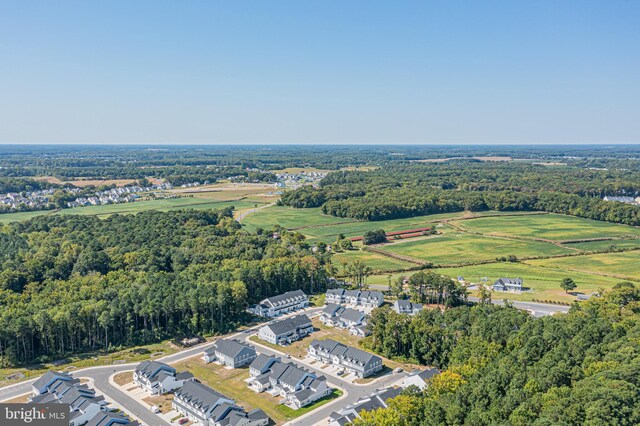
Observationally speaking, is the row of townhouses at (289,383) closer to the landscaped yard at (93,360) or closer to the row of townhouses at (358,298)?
the landscaped yard at (93,360)

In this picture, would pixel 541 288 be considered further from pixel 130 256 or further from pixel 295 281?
pixel 130 256

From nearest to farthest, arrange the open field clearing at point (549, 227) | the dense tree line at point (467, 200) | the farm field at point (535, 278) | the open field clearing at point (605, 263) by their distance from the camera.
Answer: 1. the farm field at point (535, 278)
2. the open field clearing at point (605, 263)
3. the open field clearing at point (549, 227)
4. the dense tree line at point (467, 200)

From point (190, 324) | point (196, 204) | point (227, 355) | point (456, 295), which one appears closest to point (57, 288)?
point (190, 324)

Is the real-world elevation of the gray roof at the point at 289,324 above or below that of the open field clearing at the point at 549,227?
below

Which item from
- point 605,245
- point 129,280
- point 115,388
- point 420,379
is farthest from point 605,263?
point 115,388

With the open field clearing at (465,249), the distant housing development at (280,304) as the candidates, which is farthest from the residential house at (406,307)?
the open field clearing at (465,249)

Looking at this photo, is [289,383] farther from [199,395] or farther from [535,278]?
[535,278]

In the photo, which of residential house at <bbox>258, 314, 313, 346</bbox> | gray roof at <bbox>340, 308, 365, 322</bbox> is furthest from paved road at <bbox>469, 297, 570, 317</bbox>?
residential house at <bbox>258, 314, 313, 346</bbox>
